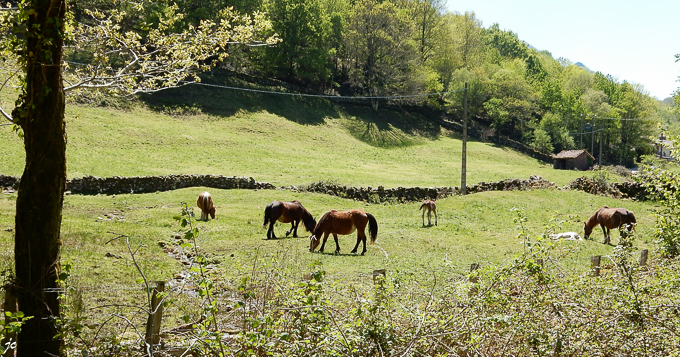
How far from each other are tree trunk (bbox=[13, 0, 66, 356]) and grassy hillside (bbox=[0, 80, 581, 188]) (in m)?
25.5

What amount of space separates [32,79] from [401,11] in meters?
72.4

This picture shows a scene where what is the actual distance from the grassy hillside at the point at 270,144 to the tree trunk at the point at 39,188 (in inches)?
1005

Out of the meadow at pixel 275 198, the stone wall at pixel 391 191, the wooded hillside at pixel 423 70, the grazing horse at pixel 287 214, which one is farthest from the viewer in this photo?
the wooded hillside at pixel 423 70

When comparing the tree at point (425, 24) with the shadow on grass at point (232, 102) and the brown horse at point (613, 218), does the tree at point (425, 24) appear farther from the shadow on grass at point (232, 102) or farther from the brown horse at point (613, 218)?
the brown horse at point (613, 218)

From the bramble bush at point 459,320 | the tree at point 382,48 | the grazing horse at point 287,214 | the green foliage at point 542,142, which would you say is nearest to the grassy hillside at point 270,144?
the tree at point 382,48

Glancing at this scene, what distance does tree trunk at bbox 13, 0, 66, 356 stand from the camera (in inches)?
217

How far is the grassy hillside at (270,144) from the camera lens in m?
35.7

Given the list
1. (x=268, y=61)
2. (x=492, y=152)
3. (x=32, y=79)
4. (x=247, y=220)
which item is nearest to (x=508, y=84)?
(x=492, y=152)

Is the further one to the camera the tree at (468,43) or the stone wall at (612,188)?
the tree at (468,43)

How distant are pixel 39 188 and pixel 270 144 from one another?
4290 cm

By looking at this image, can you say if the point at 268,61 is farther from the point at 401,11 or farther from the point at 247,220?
the point at 247,220

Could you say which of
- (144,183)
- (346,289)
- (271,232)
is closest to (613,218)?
(271,232)

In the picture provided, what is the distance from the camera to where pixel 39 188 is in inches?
219

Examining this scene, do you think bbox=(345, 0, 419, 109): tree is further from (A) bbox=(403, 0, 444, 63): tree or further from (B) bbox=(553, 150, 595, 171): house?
(B) bbox=(553, 150, 595, 171): house
